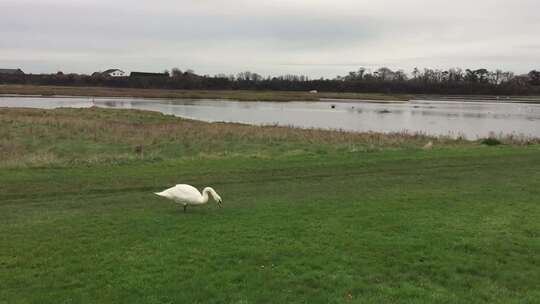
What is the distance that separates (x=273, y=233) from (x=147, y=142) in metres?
22.4

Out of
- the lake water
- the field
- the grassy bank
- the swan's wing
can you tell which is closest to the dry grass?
the field

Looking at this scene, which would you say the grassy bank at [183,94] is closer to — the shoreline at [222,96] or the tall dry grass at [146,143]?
the shoreline at [222,96]

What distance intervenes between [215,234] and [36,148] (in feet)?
65.7

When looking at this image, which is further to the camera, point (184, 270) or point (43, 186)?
point (43, 186)

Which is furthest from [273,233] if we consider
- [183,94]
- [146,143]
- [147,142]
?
[183,94]

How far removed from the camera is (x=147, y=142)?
31594 mm

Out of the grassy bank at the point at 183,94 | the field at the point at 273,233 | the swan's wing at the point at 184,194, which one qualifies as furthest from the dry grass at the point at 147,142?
the grassy bank at the point at 183,94

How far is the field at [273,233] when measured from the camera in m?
7.71

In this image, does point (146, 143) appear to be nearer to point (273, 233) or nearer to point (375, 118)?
point (273, 233)

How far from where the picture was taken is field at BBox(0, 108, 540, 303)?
771cm

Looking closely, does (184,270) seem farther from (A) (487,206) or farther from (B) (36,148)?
(B) (36,148)

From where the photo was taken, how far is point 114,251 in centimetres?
930

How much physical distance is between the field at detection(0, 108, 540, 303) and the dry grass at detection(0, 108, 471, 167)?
124 inches

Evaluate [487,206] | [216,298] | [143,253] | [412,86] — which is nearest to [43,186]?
[143,253]
